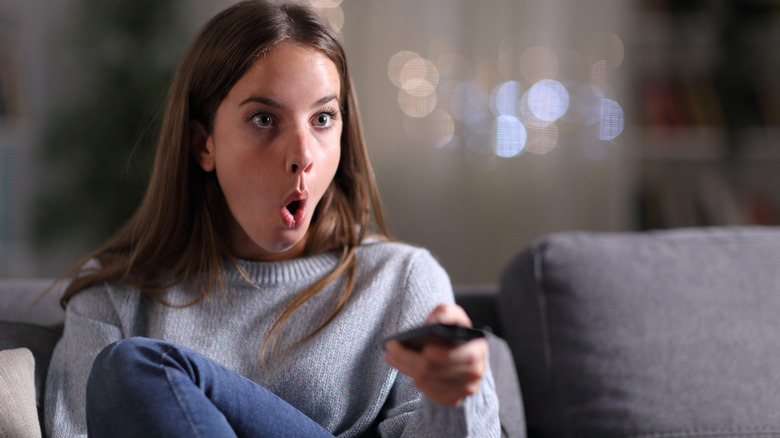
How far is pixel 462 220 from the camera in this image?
2646 mm

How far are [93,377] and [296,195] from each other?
1.14ft

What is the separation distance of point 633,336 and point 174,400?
779 millimetres

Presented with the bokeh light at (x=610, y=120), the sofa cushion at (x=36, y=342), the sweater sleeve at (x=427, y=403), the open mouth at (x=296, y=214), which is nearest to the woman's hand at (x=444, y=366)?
the sweater sleeve at (x=427, y=403)

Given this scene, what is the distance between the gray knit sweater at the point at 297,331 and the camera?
912 mm

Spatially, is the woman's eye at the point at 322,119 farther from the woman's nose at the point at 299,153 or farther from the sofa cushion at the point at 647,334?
the sofa cushion at the point at 647,334

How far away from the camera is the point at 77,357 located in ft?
3.06

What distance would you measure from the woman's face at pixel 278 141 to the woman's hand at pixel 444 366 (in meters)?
0.32

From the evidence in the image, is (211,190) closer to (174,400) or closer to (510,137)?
(174,400)

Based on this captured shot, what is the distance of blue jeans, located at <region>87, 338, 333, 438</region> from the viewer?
26.4 inches

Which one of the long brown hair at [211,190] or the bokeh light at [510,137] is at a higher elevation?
the long brown hair at [211,190]

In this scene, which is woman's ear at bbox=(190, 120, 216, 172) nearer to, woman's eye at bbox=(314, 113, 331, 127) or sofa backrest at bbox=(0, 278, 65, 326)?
woman's eye at bbox=(314, 113, 331, 127)

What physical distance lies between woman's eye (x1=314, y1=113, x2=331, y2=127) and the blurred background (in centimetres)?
149

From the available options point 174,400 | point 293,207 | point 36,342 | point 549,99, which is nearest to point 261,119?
point 293,207

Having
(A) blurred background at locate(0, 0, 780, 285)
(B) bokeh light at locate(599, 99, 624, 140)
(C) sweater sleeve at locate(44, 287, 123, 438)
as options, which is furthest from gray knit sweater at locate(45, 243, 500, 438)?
(B) bokeh light at locate(599, 99, 624, 140)
